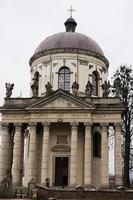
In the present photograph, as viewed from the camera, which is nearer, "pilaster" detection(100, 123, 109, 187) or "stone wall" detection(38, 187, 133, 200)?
"stone wall" detection(38, 187, 133, 200)

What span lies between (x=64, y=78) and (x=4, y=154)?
11.7 metres

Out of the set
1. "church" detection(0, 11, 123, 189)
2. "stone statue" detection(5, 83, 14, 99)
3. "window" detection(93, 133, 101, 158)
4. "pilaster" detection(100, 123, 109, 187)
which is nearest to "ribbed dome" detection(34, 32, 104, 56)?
"church" detection(0, 11, 123, 189)

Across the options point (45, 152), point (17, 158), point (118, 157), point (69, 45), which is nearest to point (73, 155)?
point (45, 152)

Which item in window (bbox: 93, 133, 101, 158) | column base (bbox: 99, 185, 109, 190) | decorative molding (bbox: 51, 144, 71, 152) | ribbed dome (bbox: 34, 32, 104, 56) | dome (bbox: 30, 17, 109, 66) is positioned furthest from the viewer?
ribbed dome (bbox: 34, 32, 104, 56)

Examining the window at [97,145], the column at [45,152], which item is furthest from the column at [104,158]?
the column at [45,152]

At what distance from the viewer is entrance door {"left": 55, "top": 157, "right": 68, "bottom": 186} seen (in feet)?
132

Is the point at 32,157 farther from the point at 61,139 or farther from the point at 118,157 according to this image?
the point at 118,157

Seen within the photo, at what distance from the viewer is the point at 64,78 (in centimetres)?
4616

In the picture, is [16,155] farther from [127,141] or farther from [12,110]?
[127,141]

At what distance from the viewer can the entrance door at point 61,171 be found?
40.3 metres

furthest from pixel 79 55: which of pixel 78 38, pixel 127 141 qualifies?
pixel 127 141

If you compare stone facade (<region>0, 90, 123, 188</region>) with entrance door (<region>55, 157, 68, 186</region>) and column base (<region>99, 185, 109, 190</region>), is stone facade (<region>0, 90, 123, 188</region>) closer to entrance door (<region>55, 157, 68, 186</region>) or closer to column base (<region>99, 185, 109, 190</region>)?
column base (<region>99, 185, 109, 190</region>)

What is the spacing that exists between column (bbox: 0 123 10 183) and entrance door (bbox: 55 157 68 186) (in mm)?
4965

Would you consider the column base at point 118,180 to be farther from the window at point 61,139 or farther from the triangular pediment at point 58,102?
the triangular pediment at point 58,102
